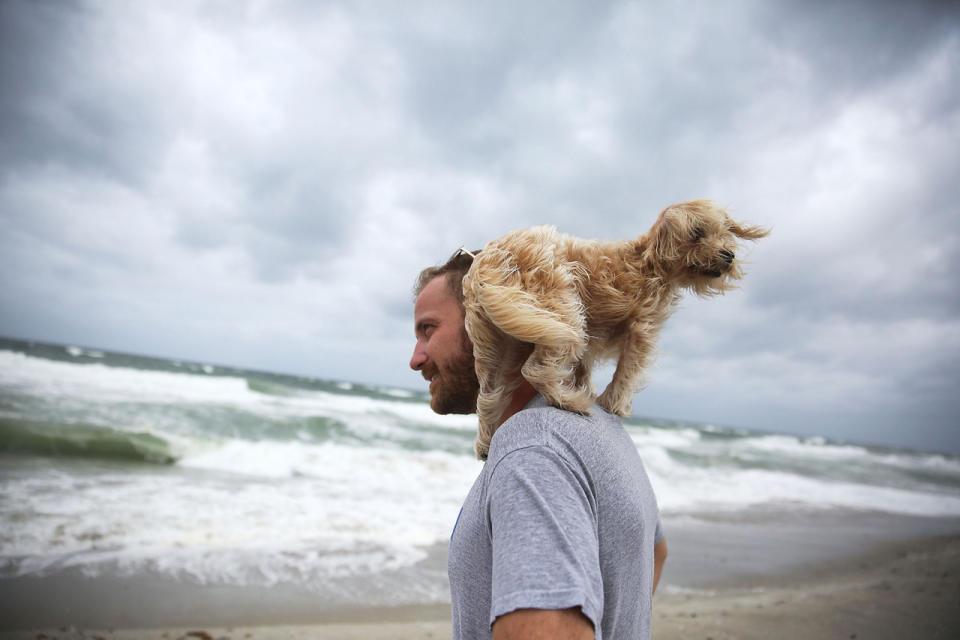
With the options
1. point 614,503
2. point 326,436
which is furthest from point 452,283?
point 326,436

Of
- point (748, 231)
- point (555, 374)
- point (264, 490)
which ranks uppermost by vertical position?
point (748, 231)

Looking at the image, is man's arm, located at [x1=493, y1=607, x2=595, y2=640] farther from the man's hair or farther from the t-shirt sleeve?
the man's hair

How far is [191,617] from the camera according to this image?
4.63 m

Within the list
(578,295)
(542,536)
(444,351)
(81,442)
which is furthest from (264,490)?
(542,536)

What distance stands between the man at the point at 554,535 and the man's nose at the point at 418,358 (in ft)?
0.57

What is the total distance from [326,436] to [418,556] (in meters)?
10.5

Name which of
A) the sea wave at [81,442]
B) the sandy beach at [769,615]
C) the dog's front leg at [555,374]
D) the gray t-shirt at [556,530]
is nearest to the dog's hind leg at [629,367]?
the gray t-shirt at [556,530]

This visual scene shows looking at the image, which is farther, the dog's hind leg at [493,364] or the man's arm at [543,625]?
the dog's hind leg at [493,364]

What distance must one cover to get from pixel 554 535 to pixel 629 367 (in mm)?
647

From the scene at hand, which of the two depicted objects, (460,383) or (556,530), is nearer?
(556,530)

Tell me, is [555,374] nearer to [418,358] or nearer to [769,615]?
[418,358]

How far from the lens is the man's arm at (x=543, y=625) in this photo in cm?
88

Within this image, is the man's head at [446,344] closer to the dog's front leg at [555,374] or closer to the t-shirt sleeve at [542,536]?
the dog's front leg at [555,374]

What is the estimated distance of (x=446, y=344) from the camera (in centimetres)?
159
